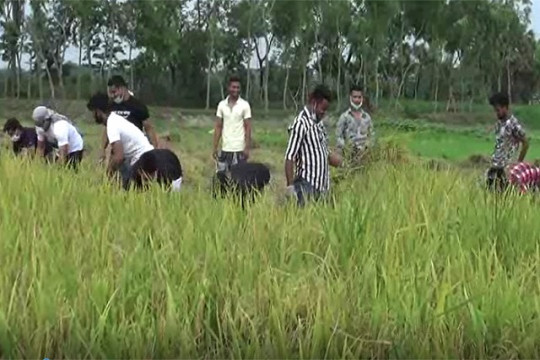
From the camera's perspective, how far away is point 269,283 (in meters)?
2.62

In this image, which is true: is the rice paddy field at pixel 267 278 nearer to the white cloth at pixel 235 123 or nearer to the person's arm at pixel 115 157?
the person's arm at pixel 115 157

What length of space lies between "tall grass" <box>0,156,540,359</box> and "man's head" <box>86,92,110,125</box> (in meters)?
2.19

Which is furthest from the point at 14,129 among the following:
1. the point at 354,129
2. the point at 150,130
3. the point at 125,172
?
the point at 354,129

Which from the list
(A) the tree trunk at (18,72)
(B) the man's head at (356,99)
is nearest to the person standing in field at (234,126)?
(B) the man's head at (356,99)

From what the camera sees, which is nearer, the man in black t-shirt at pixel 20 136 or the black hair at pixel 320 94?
the black hair at pixel 320 94

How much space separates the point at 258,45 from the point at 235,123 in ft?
90.3

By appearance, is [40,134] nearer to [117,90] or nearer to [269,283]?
[117,90]

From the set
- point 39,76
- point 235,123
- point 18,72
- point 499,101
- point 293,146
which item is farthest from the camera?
point 18,72

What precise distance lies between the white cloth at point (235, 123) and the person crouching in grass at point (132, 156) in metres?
1.38

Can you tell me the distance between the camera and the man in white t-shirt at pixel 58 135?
651 centimetres

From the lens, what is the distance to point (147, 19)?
29797mm

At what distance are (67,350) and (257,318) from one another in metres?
0.57

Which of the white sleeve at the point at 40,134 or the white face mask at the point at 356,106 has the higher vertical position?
the white face mask at the point at 356,106

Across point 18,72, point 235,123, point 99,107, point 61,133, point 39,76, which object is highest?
point 18,72
